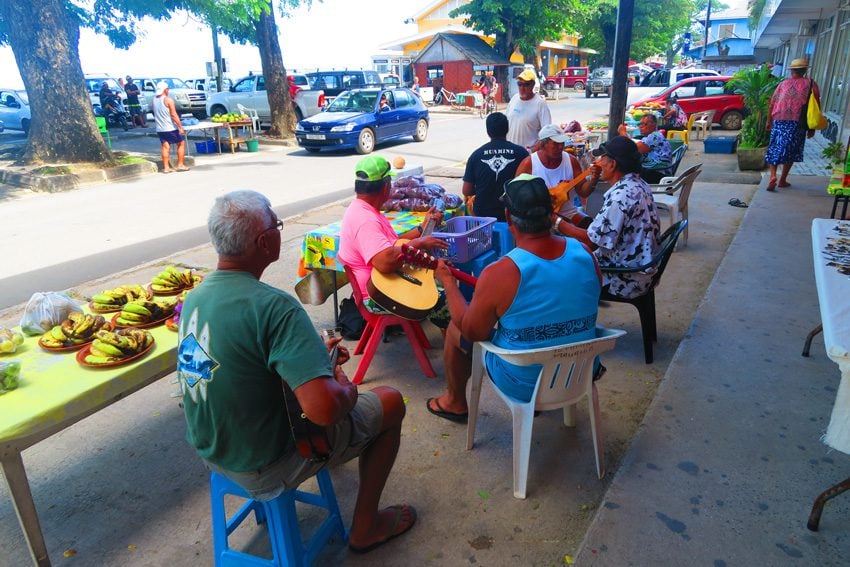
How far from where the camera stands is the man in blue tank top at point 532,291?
96.0 inches

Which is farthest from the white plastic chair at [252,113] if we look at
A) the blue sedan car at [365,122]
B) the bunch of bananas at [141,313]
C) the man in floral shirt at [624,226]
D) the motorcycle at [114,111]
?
the bunch of bananas at [141,313]

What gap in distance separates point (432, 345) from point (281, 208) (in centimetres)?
543

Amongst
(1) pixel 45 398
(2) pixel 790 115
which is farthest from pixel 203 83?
(1) pixel 45 398

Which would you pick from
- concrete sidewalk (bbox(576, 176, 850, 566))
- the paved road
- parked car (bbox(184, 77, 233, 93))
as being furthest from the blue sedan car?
parked car (bbox(184, 77, 233, 93))

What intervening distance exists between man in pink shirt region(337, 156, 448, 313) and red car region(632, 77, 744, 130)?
1515cm

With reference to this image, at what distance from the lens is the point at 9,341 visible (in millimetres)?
2549

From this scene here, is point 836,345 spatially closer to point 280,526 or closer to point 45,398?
point 280,526

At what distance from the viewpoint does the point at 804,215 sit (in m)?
7.11

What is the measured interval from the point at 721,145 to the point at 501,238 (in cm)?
1026

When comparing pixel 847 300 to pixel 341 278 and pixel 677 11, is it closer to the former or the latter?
pixel 341 278

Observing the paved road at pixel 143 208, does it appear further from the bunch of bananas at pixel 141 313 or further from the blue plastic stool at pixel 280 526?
the blue plastic stool at pixel 280 526

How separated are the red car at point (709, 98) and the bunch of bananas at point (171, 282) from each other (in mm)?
16000

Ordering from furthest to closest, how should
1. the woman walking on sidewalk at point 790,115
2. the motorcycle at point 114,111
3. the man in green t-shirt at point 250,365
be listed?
the motorcycle at point 114,111
the woman walking on sidewalk at point 790,115
the man in green t-shirt at point 250,365

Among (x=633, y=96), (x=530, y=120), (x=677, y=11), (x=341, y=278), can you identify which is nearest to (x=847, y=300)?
(x=341, y=278)
